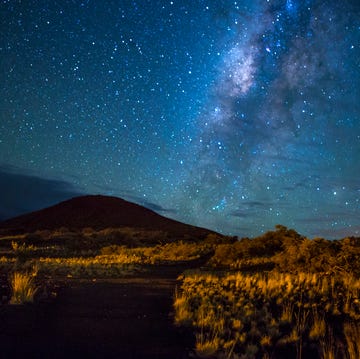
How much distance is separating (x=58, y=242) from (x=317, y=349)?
4141 cm

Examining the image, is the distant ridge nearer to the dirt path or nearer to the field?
the field

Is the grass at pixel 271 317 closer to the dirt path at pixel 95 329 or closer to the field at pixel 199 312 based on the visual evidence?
the field at pixel 199 312

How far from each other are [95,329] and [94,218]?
6974cm

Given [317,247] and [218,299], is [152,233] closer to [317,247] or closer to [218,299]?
[317,247]

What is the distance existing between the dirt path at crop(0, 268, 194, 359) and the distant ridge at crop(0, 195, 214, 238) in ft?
187

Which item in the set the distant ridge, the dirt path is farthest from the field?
the distant ridge

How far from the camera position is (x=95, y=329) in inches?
374

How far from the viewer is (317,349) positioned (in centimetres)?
856

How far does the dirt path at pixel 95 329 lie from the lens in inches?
310

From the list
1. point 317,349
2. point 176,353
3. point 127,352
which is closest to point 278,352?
point 317,349

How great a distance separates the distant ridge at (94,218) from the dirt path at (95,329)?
5690 centimetres

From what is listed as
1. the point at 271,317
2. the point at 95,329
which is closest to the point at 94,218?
the point at 271,317

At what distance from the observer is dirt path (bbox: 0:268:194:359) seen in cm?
788

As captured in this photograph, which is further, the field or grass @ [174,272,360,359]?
→ grass @ [174,272,360,359]
